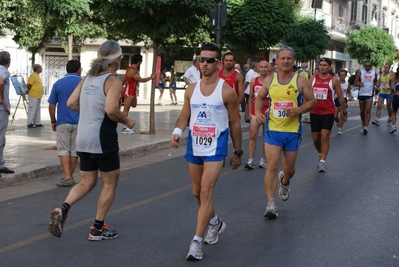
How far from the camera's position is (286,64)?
8.40 meters

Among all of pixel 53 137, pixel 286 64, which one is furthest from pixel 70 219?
pixel 53 137

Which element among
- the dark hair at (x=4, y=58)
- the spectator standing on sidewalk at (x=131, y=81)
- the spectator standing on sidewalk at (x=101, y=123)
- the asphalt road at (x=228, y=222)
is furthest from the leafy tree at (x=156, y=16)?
the spectator standing on sidewalk at (x=101, y=123)

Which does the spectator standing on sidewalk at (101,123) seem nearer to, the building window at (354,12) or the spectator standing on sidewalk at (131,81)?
the spectator standing on sidewalk at (131,81)

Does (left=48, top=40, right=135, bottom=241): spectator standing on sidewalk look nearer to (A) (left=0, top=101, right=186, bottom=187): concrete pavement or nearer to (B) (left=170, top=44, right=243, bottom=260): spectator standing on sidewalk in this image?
(B) (left=170, top=44, right=243, bottom=260): spectator standing on sidewalk

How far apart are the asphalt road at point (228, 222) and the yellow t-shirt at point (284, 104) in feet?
3.17

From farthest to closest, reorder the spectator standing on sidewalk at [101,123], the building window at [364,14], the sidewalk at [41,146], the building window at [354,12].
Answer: the building window at [364,14]
the building window at [354,12]
the sidewalk at [41,146]
the spectator standing on sidewalk at [101,123]

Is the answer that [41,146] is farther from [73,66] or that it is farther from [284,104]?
[284,104]

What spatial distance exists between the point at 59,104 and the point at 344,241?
5044 mm

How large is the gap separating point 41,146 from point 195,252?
8.89 m

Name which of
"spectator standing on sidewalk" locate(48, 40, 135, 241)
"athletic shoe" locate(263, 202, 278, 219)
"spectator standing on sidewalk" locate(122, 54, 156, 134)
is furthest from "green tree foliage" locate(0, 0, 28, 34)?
"spectator standing on sidewalk" locate(48, 40, 135, 241)

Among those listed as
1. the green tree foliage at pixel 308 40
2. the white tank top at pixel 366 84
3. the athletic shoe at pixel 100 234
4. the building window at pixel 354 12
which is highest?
the building window at pixel 354 12

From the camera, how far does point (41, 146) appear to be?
14656mm

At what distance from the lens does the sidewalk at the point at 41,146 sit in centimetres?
1128

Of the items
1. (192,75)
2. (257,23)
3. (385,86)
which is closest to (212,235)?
(192,75)
